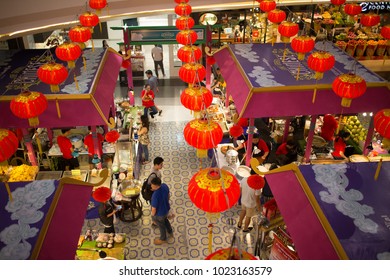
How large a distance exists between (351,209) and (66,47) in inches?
250

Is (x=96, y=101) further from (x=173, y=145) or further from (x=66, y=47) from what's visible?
(x=173, y=145)

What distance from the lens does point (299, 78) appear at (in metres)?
8.85

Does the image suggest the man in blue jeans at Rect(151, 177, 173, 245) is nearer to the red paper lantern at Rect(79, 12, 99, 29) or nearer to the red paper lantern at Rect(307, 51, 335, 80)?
the red paper lantern at Rect(307, 51, 335, 80)

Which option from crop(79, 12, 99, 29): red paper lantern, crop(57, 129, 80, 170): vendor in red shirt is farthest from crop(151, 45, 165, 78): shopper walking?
crop(57, 129, 80, 170): vendor in red shirt

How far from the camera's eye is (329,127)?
1037cm

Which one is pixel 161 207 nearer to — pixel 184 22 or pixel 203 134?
pixel 203 134

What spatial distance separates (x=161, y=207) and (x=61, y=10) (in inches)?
311

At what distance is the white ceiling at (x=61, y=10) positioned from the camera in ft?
34.3

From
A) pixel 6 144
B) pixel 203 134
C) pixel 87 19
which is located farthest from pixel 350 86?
pixel 87 19

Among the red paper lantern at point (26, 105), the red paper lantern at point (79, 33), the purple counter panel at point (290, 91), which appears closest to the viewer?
the red paper lantern at point (26, 105)

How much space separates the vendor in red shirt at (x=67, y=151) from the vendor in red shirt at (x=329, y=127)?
6732 millimetres

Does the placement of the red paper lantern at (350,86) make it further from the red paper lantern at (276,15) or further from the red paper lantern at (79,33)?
the red paper lantern at (79,33)

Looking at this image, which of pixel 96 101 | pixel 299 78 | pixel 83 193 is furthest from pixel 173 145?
pixel 83 193

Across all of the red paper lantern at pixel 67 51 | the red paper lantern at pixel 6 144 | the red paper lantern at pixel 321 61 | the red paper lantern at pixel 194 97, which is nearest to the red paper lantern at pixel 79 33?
the red paper lantern at pixel 67 51
